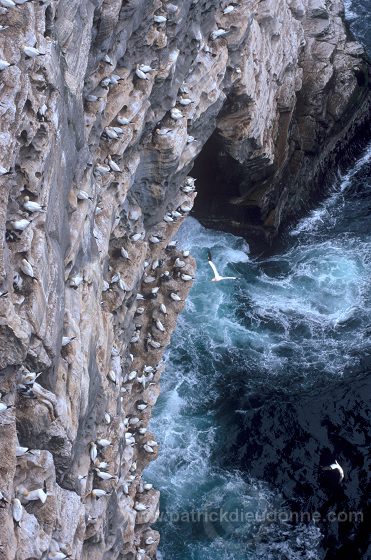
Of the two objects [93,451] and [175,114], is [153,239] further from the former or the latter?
[93,451]

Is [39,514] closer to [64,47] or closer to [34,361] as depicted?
[34,361]

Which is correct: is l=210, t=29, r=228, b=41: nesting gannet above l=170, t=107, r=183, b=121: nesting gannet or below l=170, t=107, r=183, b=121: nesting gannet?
above

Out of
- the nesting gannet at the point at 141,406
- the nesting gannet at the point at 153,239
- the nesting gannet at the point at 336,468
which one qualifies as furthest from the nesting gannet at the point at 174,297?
the nesting gannet at the point at 336,468

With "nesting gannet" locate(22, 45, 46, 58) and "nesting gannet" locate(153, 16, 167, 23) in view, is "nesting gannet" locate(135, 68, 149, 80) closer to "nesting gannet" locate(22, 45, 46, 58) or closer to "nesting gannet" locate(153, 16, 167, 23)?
"nesting gannet" locate(153, 16, 167, 23)

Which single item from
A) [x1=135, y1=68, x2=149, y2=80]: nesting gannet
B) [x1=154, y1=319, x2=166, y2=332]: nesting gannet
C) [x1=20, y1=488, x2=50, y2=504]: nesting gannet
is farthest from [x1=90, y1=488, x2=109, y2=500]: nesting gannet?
[x1=135, y1=68, x2=149, y2=80]: nesting gannet

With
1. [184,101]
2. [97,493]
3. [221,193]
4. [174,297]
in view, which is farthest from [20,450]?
[221,193]

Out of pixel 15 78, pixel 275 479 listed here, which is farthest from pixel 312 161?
pixel 15 78

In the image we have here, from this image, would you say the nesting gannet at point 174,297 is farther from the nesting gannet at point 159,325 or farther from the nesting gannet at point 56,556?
the nesting gannet at point 56,556
